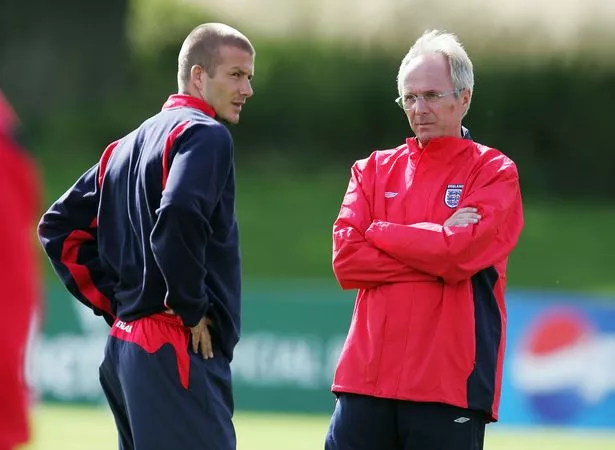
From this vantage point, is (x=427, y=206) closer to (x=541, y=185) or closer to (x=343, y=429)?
(x=343, y=429)

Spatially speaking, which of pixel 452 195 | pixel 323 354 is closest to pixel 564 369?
pixel 323 354

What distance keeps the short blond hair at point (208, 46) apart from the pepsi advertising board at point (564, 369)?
6.03 metres

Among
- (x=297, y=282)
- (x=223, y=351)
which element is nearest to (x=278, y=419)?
(x=223, y=351)

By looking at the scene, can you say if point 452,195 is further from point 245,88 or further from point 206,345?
point 206,345

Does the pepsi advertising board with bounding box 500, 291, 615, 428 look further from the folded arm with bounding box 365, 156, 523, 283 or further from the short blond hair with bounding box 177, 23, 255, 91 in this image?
the short blond hair with bounding box 177, 23, 255, 91

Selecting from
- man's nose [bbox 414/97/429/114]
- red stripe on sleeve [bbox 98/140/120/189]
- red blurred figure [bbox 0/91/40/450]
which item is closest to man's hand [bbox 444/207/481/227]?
man's nose [bbox 414/97/429/114]

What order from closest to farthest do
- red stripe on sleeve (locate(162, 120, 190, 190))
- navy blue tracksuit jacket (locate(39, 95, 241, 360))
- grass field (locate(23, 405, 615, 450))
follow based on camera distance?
1. navy blue tracksuit jacket (locate(39, 95, 241, 360))
2. red stripe on sleeve (locate(162, 120, 190, 190))
3. grass field (locate(23, 405, 615, 450))

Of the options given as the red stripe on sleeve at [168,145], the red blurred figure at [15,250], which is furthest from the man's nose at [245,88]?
the red blurred figure at [15,250]

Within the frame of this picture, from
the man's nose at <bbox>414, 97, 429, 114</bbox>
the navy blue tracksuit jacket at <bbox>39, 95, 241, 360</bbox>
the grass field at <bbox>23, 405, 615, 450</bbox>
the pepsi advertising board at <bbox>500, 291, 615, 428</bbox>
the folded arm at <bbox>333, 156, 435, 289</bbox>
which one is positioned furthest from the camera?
the pepsi advertising board at <bbox>500, 291, 615, 428</bbox>

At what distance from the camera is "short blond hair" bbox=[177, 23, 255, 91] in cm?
436

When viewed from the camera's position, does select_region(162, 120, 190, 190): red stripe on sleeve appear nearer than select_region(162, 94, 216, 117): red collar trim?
Yes

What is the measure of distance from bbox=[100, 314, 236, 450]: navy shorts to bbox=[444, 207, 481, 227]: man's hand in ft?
3.11

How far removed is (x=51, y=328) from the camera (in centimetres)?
1093

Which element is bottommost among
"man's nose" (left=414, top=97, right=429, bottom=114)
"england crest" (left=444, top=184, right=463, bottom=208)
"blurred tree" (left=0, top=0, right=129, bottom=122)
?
"england crest" (left=444, top=184, right=463, bottom=208)
